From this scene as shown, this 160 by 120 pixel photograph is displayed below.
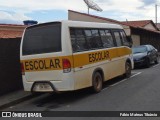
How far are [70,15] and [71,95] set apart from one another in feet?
81.7

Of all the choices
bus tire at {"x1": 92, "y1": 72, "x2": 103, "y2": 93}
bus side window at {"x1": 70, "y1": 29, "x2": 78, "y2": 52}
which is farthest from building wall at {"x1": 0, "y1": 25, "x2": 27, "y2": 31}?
bus side window at {"x1": 70, "y1": 29, "x2": 78, "y2": 52}

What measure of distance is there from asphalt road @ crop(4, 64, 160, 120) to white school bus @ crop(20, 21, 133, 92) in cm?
45

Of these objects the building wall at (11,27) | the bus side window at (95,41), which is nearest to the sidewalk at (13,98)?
the bus side window at (95,41)

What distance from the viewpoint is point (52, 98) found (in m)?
11.5

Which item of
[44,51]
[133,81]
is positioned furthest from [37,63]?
[133,81]

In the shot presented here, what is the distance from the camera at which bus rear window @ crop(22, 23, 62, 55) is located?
1051cm

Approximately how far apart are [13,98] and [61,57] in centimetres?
217

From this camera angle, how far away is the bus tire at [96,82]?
11.8 metres

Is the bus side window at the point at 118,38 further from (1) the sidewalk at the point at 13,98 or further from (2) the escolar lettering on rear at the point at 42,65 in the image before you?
(2) the escolar lettering on rear at the point at 42,65

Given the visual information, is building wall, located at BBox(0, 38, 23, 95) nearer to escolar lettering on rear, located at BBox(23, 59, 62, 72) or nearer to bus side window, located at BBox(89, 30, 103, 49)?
escolar lettering on rear, located at BBox(23, 59, 62, 72)

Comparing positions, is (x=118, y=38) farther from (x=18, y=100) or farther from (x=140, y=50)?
(x=140, y=50)

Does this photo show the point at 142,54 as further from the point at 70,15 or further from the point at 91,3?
the point at 91,3

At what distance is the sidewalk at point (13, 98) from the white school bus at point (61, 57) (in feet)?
1.41

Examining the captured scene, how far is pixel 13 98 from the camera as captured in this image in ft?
36.3
